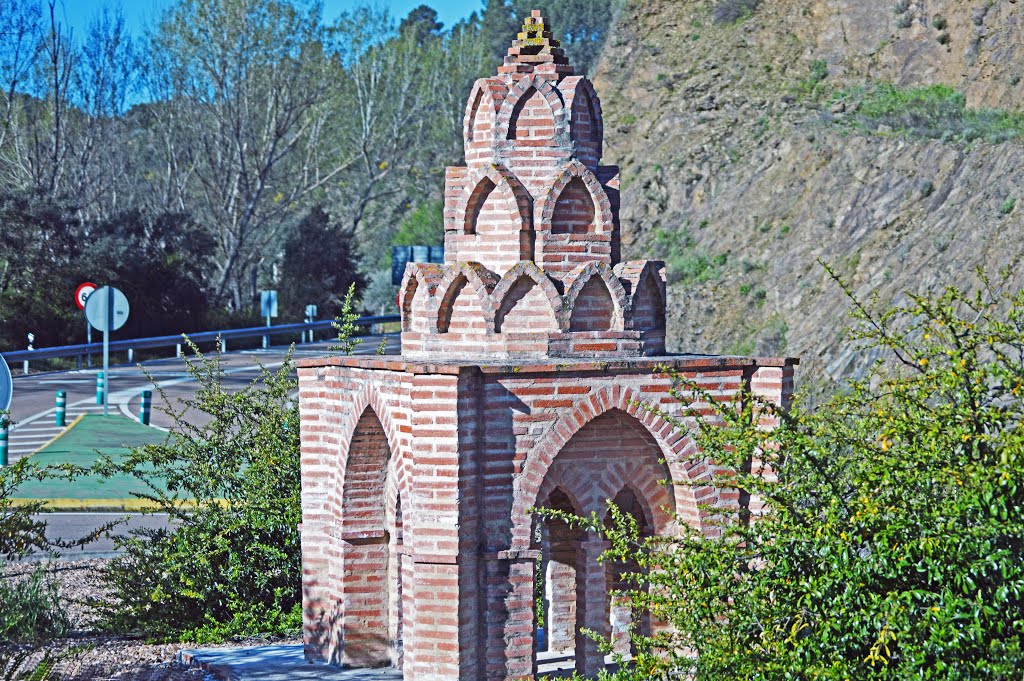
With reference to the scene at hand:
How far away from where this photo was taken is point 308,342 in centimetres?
4516

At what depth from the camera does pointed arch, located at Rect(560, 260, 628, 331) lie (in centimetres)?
→ 858

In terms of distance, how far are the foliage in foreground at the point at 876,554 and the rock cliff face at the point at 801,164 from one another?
15.4 m

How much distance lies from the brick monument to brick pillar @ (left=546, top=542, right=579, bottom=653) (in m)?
0.99

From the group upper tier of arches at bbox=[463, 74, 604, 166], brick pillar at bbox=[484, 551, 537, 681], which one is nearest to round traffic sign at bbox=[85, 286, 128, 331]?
upper tier of arches at bbox=[463, 74, 604, 166]

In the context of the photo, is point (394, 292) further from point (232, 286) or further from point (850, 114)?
point (850, 114)

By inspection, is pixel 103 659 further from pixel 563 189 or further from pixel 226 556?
pixel 563 189

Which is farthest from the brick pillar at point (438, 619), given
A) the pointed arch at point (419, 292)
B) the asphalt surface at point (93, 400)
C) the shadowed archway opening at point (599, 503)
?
the asphalt surface at point (93, 400)

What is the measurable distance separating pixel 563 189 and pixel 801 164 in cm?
2639

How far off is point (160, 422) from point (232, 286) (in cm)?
2690

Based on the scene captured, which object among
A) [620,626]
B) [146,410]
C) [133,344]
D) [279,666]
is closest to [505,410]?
[620,626]

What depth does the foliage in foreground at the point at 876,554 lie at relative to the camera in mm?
6375

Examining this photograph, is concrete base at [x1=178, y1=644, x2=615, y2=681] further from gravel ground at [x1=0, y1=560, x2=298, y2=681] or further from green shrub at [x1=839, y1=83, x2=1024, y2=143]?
green shrub at [x1=839, y1=83, x2=1024, y2=143]

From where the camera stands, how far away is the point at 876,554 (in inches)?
261

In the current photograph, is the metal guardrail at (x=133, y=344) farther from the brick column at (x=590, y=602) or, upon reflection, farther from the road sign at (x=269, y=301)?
the brick column at (x=590, y=602)
